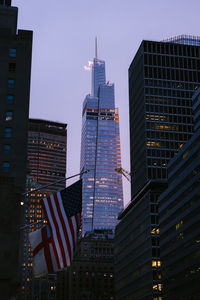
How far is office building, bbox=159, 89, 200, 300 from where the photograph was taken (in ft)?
346

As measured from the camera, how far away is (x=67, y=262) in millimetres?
32031

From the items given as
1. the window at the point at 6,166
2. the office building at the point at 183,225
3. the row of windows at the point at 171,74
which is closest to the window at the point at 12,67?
the window at the point at 6,166

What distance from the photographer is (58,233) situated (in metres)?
32.3

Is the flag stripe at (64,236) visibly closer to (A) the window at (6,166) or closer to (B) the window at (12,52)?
(A) the window at (6,166)

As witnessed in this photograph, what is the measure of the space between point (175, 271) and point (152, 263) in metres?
28.4

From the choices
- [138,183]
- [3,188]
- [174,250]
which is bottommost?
[3,188]

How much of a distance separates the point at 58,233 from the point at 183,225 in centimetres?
8435

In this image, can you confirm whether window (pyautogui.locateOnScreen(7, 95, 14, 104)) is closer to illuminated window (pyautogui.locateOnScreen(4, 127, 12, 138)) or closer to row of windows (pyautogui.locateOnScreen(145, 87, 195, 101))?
illuminated window (pyautogui.locateOnScreen(4, 127, 12, 138))

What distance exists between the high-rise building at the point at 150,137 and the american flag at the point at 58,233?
121 meters

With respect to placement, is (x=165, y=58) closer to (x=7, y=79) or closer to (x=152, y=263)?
(x=152, y=263)

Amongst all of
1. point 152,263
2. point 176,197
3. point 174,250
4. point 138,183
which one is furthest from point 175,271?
point 138,183

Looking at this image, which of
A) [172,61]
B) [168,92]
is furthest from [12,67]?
[172,61]

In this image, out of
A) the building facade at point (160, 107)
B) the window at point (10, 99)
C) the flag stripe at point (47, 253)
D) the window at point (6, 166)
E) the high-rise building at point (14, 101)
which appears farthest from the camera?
the building facade at point (160, 107)

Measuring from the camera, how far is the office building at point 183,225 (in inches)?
4154
